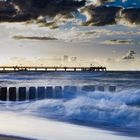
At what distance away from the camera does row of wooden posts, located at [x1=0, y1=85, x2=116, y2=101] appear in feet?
24.5

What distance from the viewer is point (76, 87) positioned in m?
7.44

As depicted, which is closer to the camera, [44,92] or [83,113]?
[83,113]

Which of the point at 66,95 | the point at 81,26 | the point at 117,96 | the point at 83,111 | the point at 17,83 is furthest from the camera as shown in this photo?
the point at 17,83

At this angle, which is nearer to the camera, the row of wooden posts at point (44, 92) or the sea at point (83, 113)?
the sea at point (83, 113)

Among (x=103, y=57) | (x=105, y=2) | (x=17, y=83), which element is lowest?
(x=17, y=83)

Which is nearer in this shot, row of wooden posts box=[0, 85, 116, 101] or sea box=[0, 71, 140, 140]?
sea box=[0, 71, 140, 140]

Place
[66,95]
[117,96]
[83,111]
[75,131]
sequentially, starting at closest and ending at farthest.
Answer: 1. [75,131]
2. [83,111]
3. [117,96]
4. [66,95]

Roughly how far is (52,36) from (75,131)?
3.44ft

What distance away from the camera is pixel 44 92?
824 cm

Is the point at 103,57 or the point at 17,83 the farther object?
Answer: the point at 17,83

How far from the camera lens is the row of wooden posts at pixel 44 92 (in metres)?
7.47

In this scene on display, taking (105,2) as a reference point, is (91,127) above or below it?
below

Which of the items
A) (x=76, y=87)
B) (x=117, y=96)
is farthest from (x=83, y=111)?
(x=76, y=87)

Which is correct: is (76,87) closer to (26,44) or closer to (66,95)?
(66,95)
